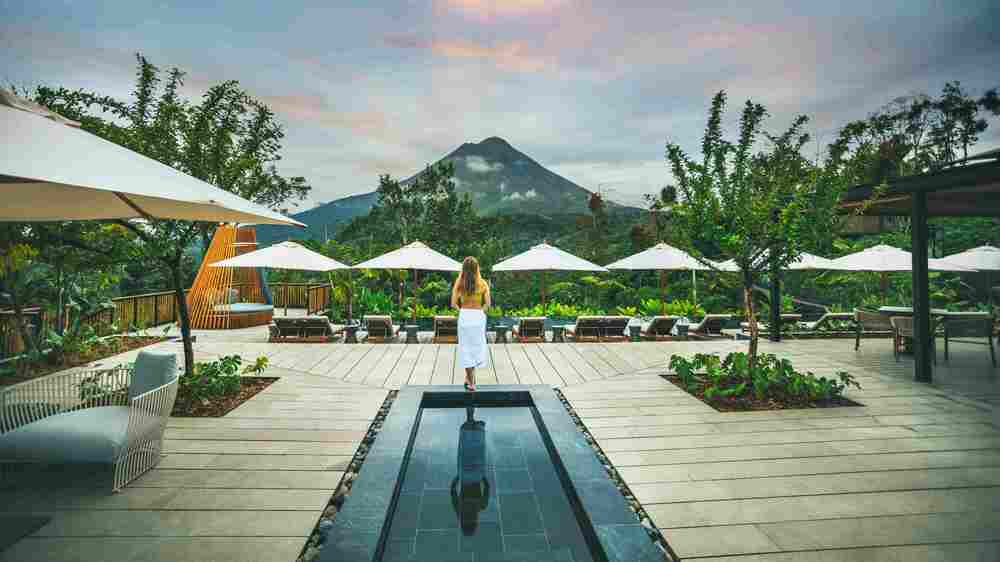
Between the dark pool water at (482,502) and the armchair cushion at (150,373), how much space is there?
1921mm

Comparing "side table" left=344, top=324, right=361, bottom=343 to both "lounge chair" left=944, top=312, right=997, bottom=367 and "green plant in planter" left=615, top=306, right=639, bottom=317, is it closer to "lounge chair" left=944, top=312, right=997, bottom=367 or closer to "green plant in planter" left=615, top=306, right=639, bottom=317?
"green plant in planter" left=615, top=306, right=639, bottom=317

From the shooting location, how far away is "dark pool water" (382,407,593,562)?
2449mm

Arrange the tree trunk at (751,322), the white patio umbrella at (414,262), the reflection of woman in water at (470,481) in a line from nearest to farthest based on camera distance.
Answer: the reflection of woman in water at (470,481)
the tree trunk at (751,322)
the white patio umbrella at (414,262)

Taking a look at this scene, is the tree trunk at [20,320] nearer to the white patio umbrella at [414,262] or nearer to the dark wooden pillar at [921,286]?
the white patio umbrella at [414,262]

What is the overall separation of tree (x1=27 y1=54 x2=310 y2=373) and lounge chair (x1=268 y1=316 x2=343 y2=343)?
3.14 meters

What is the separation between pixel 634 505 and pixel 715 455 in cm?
113

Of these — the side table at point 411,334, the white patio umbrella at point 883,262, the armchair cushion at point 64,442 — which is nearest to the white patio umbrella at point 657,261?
the white patio umbrella at point 883,262

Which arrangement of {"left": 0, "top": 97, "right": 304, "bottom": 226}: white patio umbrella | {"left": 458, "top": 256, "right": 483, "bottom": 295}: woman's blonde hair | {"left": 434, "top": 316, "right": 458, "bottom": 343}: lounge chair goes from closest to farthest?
1. {"left": 0, "top": 97, "right": 304, "bottom": 226}: white patio umbrella
2. {"left": 458, "top": 256, "right": 483, "bottom": 295}: woman's blonde hair
3. {"left": 434, "top": 316, "right": 458, "bottom": 343}: lounge chair

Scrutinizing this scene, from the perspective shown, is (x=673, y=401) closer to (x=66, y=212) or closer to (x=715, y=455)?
(x=715, y=455)

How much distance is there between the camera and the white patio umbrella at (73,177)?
1.59m

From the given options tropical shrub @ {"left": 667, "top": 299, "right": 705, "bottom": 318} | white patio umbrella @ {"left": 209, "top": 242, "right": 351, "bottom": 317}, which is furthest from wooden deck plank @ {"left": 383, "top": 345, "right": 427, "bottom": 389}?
tropical shrub @ {"left": 667, "top": 299, "right": 705, "bottom": 318}

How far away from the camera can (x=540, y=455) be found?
3721 millimetres

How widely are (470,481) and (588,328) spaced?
20.7ft

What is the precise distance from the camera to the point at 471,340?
527 cm
